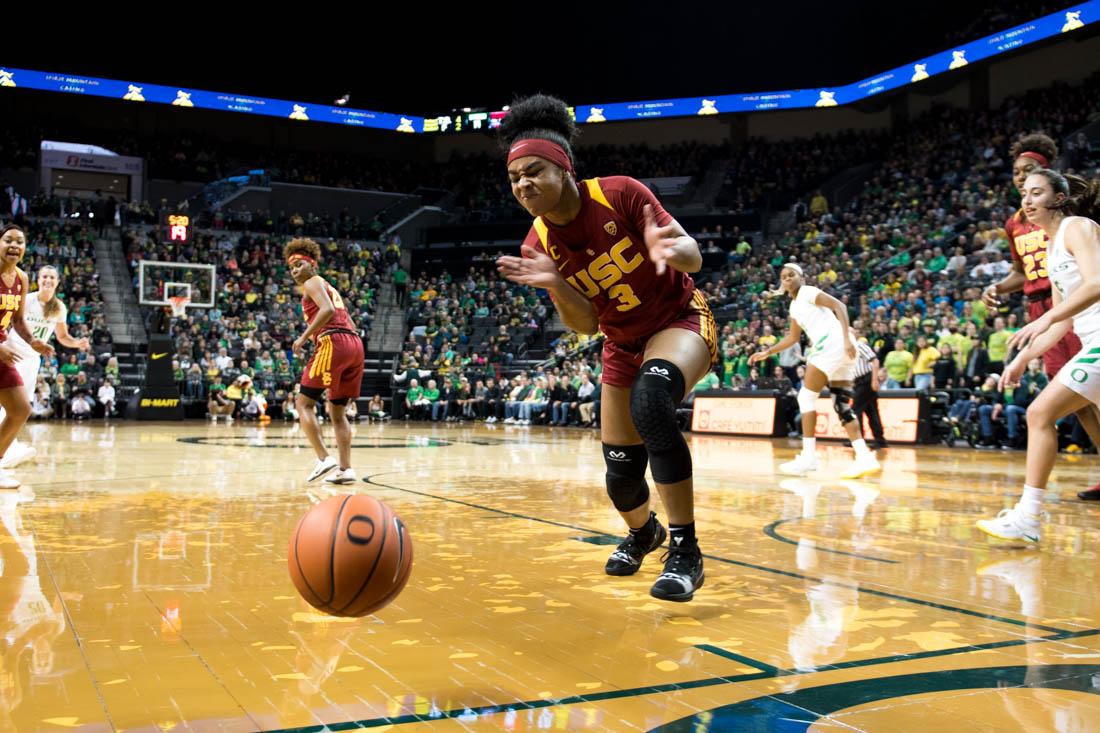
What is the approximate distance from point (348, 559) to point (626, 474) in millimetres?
1581

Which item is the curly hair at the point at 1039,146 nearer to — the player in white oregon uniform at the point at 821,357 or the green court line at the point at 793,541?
the green court line at the point at 793,541

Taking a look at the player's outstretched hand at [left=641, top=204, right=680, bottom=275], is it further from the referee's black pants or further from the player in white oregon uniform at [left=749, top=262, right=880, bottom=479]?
the referee's black pants

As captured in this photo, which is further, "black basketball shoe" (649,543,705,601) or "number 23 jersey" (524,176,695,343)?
"number 23 jersey" (524,176,695,343)

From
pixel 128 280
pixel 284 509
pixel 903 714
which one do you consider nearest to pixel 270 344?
pixel 128 280

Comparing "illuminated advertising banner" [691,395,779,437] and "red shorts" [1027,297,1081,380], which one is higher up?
"red shorts" [1027,297,1081,380]

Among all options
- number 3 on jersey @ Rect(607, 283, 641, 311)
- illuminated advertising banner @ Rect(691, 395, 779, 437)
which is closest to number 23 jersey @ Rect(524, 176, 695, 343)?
number 3 on jersey @ Rect(607, 283, 641, 311)

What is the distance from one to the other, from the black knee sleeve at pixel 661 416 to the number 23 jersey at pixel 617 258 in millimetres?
312

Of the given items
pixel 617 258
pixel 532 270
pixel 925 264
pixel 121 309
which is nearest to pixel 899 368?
pixel 925 264

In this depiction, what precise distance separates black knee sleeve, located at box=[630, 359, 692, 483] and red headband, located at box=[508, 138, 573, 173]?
91 centimetres

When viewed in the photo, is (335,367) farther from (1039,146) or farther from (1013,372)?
(1039,146)

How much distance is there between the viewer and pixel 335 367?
775cm

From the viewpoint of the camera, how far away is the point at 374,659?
2682mm

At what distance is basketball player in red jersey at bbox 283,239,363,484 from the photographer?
25.1 feet

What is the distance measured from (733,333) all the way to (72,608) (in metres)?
19.1
